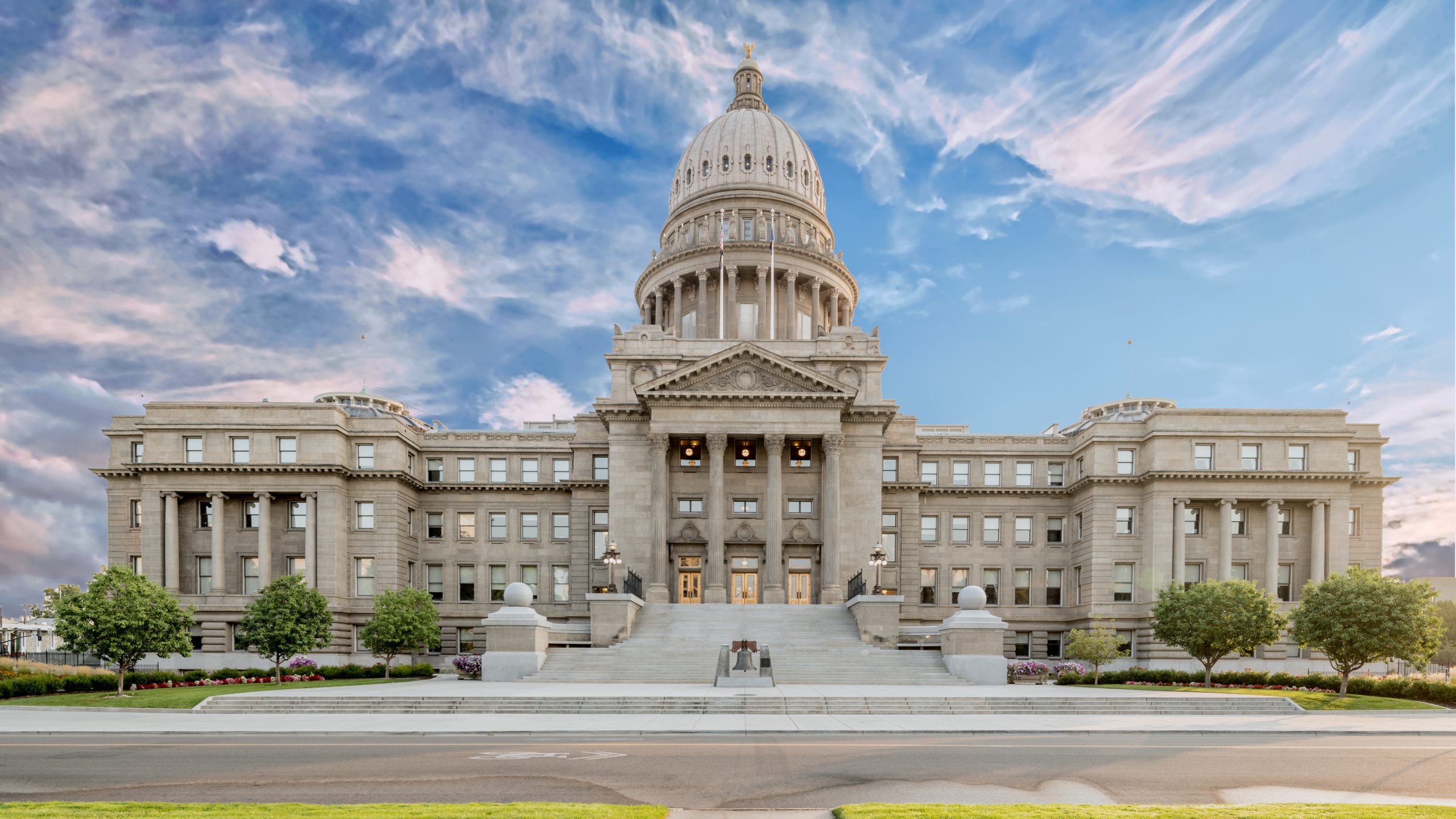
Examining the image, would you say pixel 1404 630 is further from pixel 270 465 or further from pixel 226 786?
pixel 270 465

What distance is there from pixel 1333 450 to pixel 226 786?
6417 cm

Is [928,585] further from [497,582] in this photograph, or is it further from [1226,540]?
[497,582]

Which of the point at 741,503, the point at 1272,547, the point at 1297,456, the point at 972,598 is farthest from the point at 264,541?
the point at 1297,456

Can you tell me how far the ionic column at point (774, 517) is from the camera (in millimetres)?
50219

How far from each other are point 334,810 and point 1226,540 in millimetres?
58510

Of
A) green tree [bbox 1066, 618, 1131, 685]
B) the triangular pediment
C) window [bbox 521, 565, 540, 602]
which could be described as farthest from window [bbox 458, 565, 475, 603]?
green tree [bbox 1066, 618, 1131, 685]

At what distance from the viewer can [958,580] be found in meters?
61.1

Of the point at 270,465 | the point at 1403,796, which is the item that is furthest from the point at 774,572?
the point at 1403,796

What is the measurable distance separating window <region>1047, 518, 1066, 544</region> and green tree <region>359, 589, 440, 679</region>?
42.8 metres

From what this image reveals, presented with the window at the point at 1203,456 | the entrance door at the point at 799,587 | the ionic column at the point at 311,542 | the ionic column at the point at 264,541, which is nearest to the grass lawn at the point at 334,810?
the entrance door at the point at 799,587

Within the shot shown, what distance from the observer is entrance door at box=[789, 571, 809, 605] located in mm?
54250

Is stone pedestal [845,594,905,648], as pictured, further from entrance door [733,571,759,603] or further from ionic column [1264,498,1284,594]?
ionic column [1264,498,1284,594]

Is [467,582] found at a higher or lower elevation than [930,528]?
lower

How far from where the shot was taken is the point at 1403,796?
43.1 feet
